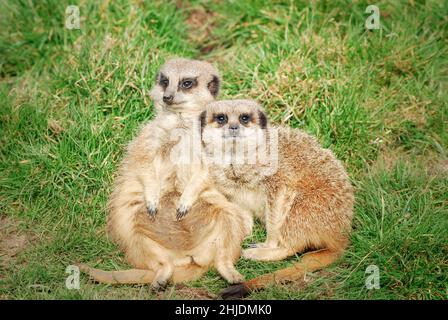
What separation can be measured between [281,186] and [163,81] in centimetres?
102

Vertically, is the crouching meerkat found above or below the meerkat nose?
below

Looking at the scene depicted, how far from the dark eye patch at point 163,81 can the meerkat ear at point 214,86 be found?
0.30 metres

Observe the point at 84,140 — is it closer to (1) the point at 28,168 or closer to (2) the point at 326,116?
(1) the point at 28,168

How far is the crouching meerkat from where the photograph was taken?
4109 millimetres

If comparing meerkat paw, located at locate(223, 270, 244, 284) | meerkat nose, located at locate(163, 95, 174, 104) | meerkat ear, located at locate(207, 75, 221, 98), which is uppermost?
meerkat ear, located at locate(207, 75, 221, 98)

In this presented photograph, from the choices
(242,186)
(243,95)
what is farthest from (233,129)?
(243,95)

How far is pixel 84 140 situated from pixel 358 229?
2.02 meters

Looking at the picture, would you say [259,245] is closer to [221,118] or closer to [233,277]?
[233,277]

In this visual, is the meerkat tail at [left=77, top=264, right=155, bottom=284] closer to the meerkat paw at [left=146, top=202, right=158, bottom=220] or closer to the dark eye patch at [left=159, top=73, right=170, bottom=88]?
the meerkat paw at [left=146, top=202, right=158, bottom=220]

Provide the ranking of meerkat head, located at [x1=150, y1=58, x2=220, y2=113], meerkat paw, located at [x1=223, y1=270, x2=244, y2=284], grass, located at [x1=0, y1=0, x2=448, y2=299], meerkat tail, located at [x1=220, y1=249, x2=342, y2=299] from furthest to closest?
1. meerkat head, located at [x1=150, y1=58, x2=220, y2=113]
2. grass, located at [x1=0, y1=0, x2=448, y2=299]
3. meerkat paw, located at [x1=223, y1=270, x2=244, y2=284]
4. meerkat tail, located at [x1=220, y1=249, x2=342, y2=299]

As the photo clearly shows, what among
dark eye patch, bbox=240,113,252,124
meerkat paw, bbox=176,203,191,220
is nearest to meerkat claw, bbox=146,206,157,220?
meerkat paw, bbox=176,203,191,220

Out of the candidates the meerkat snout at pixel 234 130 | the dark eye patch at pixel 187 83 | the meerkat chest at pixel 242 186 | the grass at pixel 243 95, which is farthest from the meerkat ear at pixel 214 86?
the grass at pixel 243 95

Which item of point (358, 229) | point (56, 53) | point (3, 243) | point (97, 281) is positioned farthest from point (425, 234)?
point (56, 53)

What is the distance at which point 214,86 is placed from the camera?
4574 millimetres
